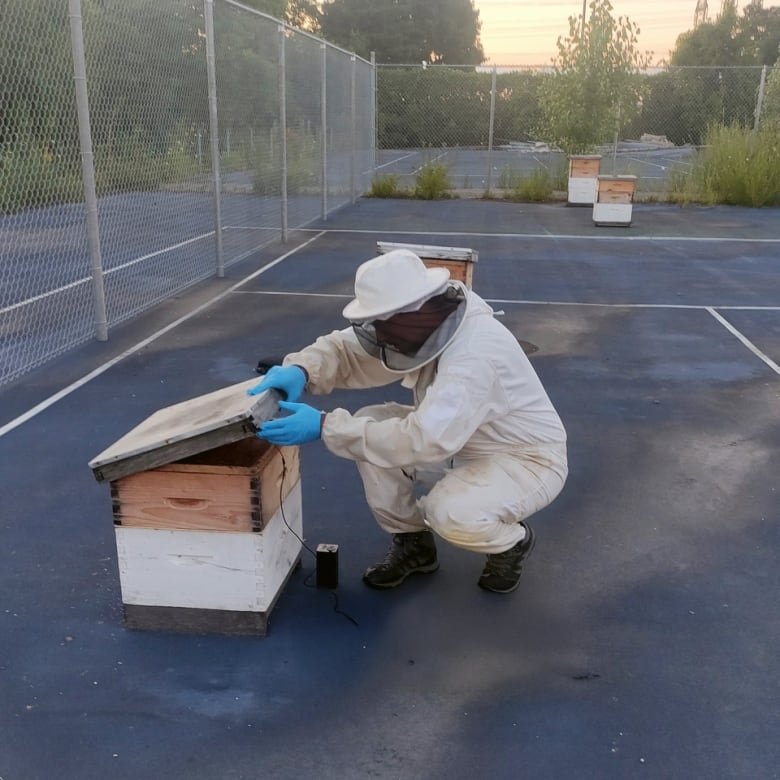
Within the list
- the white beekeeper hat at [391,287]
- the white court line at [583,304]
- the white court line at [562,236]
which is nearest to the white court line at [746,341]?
the white court line at [583,304]

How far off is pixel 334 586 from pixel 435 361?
108 cm

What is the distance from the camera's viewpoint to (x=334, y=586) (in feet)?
11.8

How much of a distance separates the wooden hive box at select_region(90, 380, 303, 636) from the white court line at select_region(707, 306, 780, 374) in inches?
200

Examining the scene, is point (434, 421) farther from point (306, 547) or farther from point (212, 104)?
point (212, 104)

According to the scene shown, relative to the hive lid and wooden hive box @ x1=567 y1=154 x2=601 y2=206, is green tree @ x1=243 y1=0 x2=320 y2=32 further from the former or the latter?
the hive lid

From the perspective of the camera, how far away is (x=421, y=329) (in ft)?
9.94

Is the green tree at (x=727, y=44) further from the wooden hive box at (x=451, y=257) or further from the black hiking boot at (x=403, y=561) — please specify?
the black hiking boot at (x=403, y=561)

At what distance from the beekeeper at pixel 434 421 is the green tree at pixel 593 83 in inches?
657

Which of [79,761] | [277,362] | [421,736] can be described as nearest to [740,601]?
[421,736]

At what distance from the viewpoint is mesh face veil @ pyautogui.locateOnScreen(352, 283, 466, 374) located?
9.87 ft

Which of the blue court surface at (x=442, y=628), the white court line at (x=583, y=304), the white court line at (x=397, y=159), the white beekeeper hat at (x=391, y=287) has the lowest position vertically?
the blue court surface at (x=442, y=628)

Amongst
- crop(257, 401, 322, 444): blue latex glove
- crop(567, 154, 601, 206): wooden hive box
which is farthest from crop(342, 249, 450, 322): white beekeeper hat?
crop(567, 154, 601, 206): wooden hive box

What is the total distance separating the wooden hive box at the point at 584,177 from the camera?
18.1 metres

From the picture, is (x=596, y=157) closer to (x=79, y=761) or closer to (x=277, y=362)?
(x=277, y=362)
